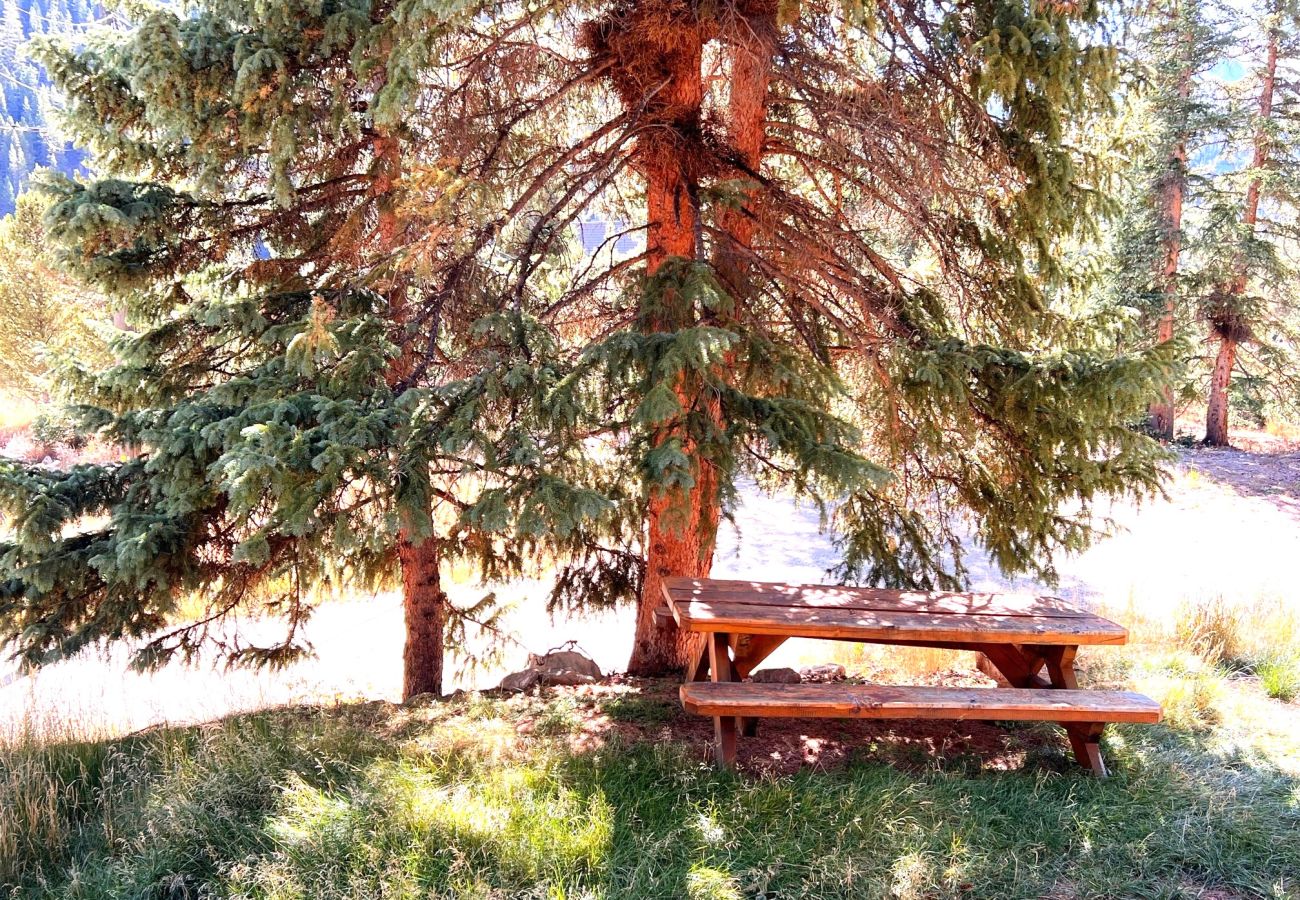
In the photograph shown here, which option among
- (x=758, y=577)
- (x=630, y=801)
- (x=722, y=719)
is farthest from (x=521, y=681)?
(x=758, y=577)

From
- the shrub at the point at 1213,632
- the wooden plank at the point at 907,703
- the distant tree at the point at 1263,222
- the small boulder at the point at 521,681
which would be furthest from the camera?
the distant tree at the point at 1263,222

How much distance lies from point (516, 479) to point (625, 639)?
682 centimetres

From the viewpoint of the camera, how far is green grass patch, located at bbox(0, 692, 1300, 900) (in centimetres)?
299

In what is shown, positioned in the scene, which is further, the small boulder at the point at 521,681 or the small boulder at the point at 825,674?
the small boulder at the point at 521,681

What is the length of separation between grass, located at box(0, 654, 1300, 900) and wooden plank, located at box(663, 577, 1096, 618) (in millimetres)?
739

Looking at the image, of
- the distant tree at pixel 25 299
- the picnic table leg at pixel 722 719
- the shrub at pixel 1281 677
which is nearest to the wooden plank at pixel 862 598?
the picnic table leg at pixel 722 719

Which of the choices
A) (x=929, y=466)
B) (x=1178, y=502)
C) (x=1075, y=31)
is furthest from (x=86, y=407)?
(x=1178, y=502)

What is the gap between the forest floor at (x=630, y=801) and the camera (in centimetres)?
303

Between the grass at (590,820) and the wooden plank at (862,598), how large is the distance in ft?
2.42

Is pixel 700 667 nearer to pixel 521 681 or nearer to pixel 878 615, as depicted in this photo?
pixel 878 615

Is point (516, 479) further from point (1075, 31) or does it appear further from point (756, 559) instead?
point (756, 559)

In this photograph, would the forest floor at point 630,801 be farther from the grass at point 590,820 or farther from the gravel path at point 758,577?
the gravel path at point 758,577

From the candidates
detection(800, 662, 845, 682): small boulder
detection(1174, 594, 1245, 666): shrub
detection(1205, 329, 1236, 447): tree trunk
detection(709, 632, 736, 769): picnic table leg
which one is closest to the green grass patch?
detection(709, 632, 736, 769): picnic table leg

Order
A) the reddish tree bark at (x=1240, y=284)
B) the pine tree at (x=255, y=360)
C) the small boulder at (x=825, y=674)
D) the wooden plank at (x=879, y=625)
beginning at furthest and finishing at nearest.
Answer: the reddish tree bark at (x=1240, y=284)
the small boulder at (x=825, y=674)
the wooden plank at (x=879, y=625)
the pine tree at (x=255, y=360)
